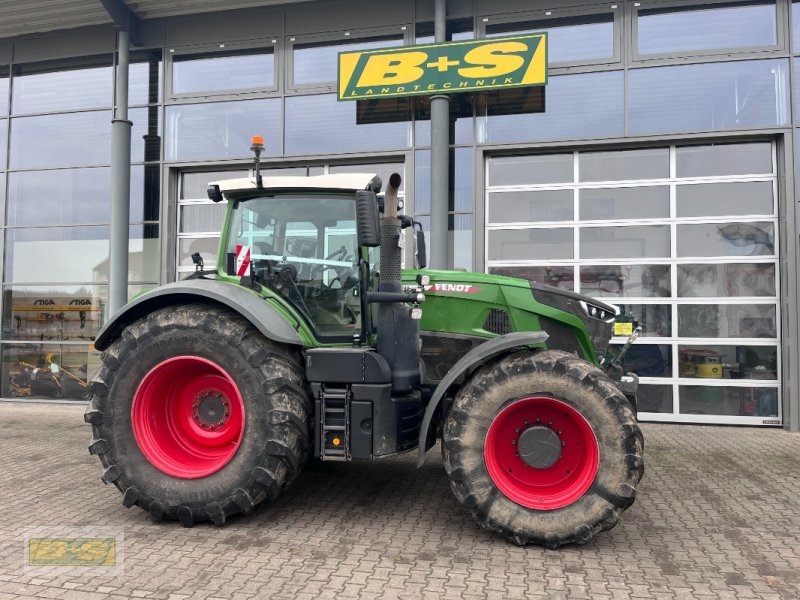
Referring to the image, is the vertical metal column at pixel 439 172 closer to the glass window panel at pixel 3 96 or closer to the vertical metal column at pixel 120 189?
the vertical metal column at pixel 120 189

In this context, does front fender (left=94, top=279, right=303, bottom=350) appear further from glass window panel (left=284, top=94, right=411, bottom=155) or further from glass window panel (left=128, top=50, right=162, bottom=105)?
glass window panel (left=128, top=50, right=162, bottom=105)

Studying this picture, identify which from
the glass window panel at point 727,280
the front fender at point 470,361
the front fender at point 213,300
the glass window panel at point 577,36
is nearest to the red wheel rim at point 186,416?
the front fender at point 213,300

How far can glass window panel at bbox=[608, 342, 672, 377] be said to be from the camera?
26.9ft

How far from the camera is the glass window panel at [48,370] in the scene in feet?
31.8

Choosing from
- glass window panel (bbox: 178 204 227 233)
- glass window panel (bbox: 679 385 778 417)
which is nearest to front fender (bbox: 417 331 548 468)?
glass window panel (bbox: 679 385 778 417)

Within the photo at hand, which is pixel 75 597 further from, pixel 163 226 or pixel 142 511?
pixel 163 226

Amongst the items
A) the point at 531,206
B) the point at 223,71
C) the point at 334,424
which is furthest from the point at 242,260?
the point at 223,71

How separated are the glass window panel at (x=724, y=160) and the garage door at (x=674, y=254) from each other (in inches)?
0.6

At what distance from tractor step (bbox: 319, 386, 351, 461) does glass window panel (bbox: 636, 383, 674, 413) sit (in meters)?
5.83

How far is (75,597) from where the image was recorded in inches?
114

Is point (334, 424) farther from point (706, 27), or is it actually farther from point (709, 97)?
point (706, 27)

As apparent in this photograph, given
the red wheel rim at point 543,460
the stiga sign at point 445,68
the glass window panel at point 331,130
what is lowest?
the red wheel rim at point 543,460

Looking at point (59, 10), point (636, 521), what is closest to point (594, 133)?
point (636, 521)

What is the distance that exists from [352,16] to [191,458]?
764 cm
